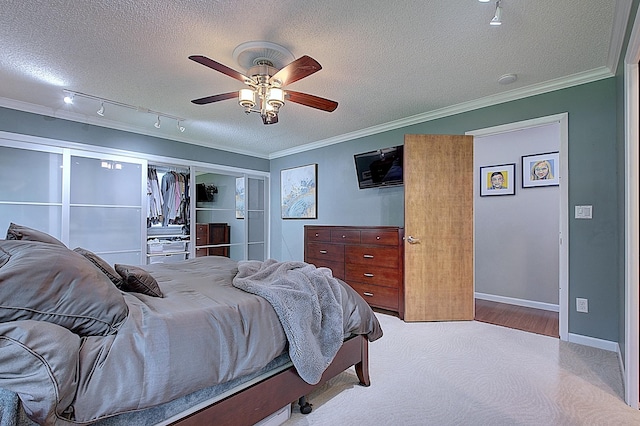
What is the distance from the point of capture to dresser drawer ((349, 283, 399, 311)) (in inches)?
146

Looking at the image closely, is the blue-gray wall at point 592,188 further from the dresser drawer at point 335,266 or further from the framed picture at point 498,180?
the dresser drawer at point 335,266

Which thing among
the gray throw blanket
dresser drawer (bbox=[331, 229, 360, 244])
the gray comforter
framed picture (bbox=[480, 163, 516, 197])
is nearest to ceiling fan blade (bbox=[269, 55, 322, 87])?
the gray throw blanket

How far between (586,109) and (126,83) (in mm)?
4322

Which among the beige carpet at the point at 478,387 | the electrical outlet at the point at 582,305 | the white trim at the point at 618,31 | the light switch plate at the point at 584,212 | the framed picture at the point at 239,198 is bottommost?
the beige carpet at the point at 478,387

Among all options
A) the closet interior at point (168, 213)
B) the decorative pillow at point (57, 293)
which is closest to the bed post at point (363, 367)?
the decorative pillow at point (57, 293)

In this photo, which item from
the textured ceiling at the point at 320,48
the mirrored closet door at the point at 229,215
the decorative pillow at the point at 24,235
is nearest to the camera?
the decorative pillow at the point at 24,235

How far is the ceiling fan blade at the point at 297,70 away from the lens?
6.61ft

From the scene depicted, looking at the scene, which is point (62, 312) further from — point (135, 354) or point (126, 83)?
point (126, 83)

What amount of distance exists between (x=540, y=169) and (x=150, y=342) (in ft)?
15.6

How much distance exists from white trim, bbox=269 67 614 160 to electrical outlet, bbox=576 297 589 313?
2.00 meters

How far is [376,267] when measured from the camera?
12.7ft

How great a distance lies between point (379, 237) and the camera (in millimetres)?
3842

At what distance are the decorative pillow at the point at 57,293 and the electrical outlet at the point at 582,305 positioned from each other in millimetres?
3579

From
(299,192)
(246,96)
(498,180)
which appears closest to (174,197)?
(299,192)
